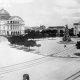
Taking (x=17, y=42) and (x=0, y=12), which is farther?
(x=0, y=12)

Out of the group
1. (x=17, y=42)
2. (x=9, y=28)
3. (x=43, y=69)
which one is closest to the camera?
(x=43, y=69)

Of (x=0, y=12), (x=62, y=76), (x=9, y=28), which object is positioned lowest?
(x=62, y=76)

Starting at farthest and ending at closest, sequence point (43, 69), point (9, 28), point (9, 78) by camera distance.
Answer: point (9, 28) < point (43, 69) < point (9, 78)

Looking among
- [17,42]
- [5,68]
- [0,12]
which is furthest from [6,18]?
[5,68]

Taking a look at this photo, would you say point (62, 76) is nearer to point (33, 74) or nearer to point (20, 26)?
point (33, 74)

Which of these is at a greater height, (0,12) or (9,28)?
(0,12)

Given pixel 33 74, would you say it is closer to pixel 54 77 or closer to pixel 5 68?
pixel 54 77
